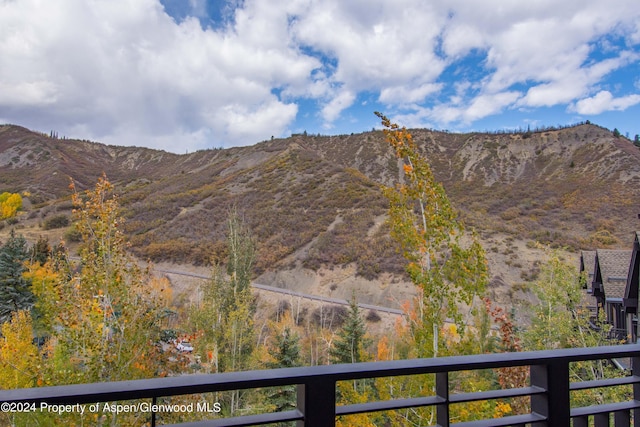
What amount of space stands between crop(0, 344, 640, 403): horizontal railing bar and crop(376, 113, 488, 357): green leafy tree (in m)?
3.54

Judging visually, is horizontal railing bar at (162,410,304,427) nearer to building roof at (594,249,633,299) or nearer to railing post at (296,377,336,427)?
railing post at (296,377,336,427)

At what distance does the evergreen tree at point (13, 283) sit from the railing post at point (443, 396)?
22951 mm

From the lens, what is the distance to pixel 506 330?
709 cm

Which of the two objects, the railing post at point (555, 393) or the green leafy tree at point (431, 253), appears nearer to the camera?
the railing post at point (555, 393)

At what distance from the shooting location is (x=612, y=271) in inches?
505

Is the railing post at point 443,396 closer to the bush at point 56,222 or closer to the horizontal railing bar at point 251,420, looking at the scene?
the horizontal railing bar at point 251,420

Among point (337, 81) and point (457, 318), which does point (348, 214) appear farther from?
point (457, 318)

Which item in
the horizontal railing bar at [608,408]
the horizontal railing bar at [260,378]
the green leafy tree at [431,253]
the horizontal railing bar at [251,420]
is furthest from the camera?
the green leafy tree at [431,253]

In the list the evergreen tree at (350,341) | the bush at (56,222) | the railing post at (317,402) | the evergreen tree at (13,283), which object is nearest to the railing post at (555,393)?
the railing post at (317,402)

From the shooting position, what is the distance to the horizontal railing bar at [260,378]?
0.98 metres

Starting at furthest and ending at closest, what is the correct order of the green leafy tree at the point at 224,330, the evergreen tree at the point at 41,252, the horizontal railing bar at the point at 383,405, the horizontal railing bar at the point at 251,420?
the evergreen tree at the point at 41,252 < the green leafy tree at the point at 224,330 < the horizontal railing bar at the point at 383,405 < the horizontal railing bar at the point at 251,420

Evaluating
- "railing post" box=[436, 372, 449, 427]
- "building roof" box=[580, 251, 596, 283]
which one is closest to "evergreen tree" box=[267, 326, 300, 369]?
"railing post" box=[436, 372, 449, 427]

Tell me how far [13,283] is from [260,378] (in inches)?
953

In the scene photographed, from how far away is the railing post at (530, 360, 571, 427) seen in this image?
152cm
